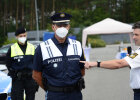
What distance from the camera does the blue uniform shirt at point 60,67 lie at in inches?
126

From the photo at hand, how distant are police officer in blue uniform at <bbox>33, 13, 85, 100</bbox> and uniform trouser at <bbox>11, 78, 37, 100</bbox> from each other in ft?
5.25

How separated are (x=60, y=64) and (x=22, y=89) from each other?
6.47 feet

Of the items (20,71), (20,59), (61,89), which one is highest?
(20,59)

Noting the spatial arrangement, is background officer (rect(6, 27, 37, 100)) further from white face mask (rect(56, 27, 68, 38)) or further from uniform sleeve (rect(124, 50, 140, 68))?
uniform sleeve (rect(124, 50, 140, 68))

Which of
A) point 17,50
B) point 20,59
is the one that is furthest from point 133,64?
point 17,50

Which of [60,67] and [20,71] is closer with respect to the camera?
[60,67]

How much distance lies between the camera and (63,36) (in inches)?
130

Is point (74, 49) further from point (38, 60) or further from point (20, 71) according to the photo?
point (20, 71)

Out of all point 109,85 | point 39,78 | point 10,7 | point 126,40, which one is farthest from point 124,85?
point 10,7

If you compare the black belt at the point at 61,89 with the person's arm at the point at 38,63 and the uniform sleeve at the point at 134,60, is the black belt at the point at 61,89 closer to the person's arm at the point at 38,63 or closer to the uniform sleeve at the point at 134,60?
the person's arm at the point at 38,63

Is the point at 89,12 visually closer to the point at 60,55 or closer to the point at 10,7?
the point at 10,7

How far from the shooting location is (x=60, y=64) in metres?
3.22

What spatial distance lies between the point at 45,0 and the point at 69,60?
53549 millimetres

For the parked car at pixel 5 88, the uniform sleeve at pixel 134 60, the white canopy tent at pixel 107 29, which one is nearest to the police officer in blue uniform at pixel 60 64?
the uniform sleeve at pixel 134 60
